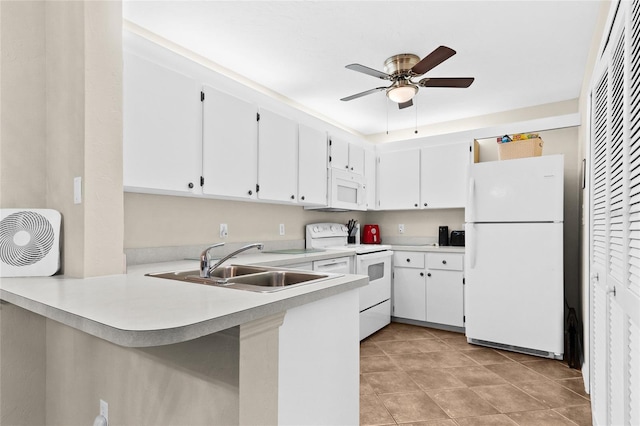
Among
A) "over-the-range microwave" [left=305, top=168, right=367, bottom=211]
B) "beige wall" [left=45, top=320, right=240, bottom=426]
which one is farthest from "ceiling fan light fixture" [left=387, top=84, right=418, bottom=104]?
"beige wall" [left=45, top=320, right=240, bottom=426]

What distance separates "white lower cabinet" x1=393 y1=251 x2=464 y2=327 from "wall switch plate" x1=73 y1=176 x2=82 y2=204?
3.30 m

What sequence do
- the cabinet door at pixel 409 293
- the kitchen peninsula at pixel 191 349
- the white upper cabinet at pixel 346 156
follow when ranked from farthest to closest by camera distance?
the cabinet door at pixel 409 293 < the white upper cabinet at pixel 346 156 < the kitchen peninsula at pixel 191 349

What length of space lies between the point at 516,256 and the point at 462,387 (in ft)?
4.34

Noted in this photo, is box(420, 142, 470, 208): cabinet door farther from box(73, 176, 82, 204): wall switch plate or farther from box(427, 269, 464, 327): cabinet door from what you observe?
box(73, 176, 82, 204): wall switch plate

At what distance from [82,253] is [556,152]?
4322 mm

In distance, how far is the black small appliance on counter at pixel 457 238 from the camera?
415 centimetres

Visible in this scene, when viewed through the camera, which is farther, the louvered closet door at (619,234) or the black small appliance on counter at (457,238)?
the black small appliance on counter at (457,238)

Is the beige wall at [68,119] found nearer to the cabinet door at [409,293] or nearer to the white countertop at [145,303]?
the white countertop at [145,303]

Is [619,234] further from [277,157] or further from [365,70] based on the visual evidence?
[277,157]

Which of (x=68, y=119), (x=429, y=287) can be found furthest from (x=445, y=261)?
(x=68, y=119)

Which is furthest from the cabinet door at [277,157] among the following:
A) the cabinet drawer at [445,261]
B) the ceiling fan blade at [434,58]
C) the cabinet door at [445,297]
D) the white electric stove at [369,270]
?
the cabinet door at [445,297]

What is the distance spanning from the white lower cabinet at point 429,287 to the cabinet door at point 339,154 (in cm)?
123

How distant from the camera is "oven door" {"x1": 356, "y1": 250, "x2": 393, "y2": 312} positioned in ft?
11.3

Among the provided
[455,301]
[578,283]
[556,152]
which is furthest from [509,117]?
[455,301]
